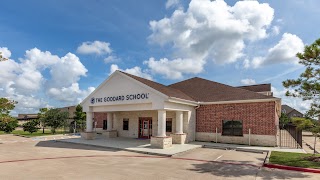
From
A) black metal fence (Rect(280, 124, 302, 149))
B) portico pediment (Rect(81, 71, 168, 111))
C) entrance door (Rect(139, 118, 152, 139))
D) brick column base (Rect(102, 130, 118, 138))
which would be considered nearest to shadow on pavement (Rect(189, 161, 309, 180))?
black metal fence (Rect(280, 124, 302, 149))

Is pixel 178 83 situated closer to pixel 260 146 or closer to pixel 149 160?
pixel 260 146

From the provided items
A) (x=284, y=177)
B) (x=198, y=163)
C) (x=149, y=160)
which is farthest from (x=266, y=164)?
(x=149, y=160)

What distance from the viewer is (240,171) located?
1036 centimetres

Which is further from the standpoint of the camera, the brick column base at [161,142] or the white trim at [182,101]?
the white trim at [182,101]

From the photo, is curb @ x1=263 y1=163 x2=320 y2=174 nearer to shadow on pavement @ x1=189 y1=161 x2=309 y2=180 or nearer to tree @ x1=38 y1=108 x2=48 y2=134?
shadow on pavement @ x1=189 y1=161 x2=309 y2=180

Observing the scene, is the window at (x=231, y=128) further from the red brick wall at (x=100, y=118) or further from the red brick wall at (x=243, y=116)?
the red brick wall at (x=100, y=118)

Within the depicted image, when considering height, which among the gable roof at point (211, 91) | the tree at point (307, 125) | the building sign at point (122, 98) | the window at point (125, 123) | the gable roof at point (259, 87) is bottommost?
the window at point (125, 123)

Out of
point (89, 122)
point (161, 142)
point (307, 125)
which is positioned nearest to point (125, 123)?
point (89, 122)

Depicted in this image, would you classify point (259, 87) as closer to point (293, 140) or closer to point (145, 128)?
point (293, 140)

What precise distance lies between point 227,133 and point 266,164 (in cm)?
820

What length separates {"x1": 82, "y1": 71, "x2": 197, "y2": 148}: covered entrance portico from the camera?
1698 cm

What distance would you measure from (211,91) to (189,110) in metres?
3.91

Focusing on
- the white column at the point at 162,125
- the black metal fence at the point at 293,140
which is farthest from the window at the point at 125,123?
the black metal fence at the point at 293,140

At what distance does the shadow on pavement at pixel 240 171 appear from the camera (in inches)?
376
